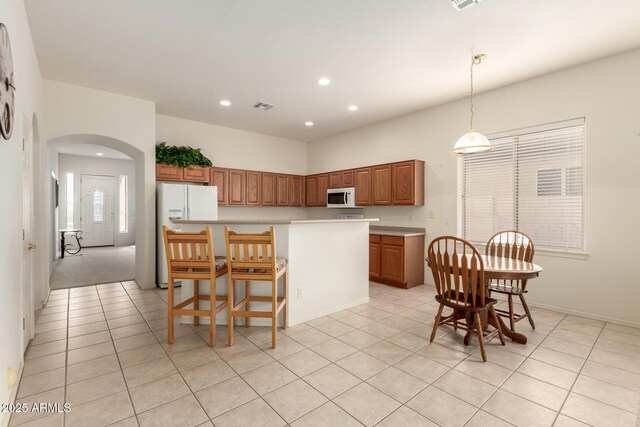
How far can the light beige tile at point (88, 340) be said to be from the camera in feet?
9.10

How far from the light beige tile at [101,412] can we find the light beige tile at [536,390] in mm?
2486

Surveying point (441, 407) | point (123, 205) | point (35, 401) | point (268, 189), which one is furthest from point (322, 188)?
point (123, 205)

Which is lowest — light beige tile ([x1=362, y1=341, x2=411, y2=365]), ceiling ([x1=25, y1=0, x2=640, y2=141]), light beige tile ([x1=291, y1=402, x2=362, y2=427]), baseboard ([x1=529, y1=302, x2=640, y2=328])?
light beige tile ([x1=291, y1=402, x2=362, y2=427])

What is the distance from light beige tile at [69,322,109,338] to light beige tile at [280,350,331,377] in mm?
2057

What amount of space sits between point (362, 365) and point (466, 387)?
2.44 feet

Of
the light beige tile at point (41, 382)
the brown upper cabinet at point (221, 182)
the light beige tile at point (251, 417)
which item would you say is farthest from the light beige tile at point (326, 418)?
the brown upper cabinet at point (221, 182)

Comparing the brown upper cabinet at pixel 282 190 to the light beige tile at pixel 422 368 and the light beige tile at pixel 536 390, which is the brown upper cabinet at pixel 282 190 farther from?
the light beige tile at pixel 536 390

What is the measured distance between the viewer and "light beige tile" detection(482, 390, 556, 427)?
1794mm

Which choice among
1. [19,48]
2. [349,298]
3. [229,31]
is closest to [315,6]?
[229,31]

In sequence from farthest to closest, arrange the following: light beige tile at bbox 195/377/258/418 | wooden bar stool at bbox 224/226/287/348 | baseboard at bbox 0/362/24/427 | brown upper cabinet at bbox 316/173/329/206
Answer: brown upper cabinet at bbox 316/173/329/206, wooden bar stool at bbox 224/226/287/348, light beige tile at bbox 195/377/258/418, baseboard at bbox 0/362/24/427

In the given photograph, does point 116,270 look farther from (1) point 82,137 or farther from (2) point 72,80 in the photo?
(2) point 72,80

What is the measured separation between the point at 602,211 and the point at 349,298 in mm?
3023

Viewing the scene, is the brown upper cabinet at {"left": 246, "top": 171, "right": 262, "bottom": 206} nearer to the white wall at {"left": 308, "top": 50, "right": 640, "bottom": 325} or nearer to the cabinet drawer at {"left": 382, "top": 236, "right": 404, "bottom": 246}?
the cabinet drawer at {"left": 382, "top": 236, "right": 404, "bottom": 246}

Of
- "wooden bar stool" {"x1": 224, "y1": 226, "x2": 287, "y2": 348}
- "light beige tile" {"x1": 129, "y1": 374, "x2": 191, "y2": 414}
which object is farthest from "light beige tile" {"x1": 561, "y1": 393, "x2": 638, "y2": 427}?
"light beige tile" {"x1": 129, "y1": 374, "x2": 191, "y2": 414}
